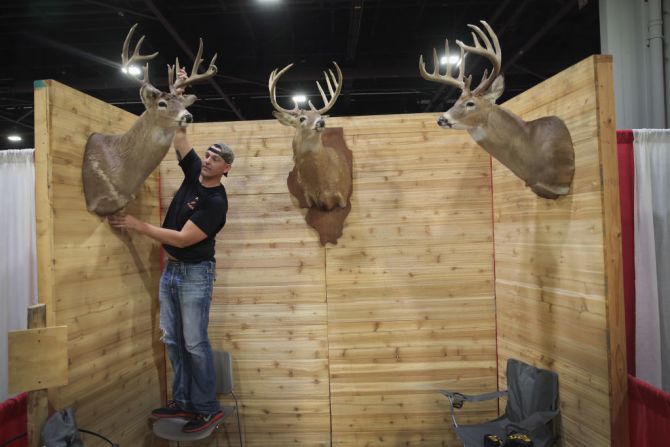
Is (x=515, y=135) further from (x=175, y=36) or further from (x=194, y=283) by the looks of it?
(x=175, y=36)

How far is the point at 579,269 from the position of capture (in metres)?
2.12

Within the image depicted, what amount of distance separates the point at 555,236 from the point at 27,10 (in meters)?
5.04

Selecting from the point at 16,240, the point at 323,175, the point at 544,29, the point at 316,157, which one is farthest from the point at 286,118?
the point at 544,29

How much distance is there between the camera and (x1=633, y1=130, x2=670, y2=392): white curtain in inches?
89.6

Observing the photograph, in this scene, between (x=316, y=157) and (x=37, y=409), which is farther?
(x=316, y=157)

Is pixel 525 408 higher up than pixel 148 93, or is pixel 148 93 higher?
pixel 148 93

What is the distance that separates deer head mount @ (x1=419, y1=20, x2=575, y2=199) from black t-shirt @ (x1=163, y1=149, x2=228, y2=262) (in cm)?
139

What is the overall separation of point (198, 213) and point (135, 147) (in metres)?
0.51

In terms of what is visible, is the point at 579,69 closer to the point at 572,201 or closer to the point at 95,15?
the point at 572,201

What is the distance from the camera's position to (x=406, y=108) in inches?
249

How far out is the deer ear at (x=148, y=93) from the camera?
2.18 metres

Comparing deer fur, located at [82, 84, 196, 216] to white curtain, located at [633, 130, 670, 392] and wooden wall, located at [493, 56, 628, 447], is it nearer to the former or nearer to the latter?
wooden wall, located at [493, 56, 628, 447]

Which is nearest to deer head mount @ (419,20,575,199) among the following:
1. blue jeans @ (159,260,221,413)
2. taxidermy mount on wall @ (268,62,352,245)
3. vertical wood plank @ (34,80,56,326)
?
taxidermy mount on wall @ (268,62,352,245)

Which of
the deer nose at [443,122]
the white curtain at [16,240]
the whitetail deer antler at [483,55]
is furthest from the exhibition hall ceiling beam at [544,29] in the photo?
the white curtain at [16,240]
